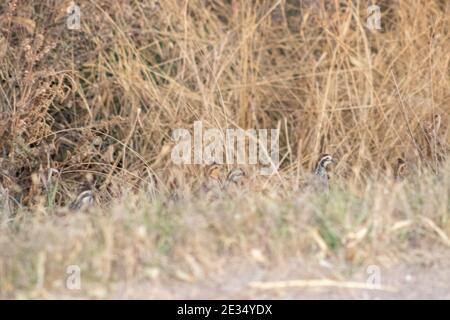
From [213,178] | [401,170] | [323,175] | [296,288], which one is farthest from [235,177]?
[296,288]

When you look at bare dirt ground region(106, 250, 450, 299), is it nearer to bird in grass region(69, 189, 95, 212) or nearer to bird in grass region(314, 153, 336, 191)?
bird in grass region(314, 153, 336, 191)

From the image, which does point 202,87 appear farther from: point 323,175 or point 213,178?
point 323,175

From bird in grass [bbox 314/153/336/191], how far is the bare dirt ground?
1.33 metres

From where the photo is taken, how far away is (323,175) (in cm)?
679

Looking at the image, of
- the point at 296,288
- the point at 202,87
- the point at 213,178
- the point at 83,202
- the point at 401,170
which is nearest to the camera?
the point at 296,288

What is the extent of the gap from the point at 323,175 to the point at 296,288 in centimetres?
220

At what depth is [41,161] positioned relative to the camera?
Result: 307 inches

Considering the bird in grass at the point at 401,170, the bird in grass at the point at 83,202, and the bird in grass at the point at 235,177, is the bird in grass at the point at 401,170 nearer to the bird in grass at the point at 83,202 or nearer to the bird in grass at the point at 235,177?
the bird in grass at the point at 235,177

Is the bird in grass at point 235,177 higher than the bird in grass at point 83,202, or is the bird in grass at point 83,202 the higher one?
the bird in grass at point 235,177

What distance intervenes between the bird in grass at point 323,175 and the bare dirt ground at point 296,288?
1326 millimetres

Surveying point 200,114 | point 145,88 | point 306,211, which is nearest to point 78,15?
point 145,88

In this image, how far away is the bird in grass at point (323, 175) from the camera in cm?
624

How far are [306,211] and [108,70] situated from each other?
Answer: 3.88 meters

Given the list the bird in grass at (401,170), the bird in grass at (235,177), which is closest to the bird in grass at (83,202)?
the bird in grass at (235,177)
